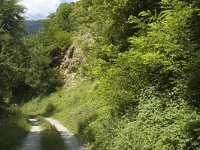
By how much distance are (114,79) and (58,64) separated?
40550 millimetres

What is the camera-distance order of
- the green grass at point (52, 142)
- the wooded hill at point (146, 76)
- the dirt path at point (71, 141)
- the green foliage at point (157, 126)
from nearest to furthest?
the green foliage at point (157, 126), the wooded hill at point (146, 76), the green grass at point (52, 142), the dirt path at point (71, 141)

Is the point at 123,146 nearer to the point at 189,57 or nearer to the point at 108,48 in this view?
the point at 189,57

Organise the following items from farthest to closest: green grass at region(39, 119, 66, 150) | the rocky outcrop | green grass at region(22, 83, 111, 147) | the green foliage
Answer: the rocky outcrop < green grass at region(22, 83, 111, 147) < green grass at region(39, 119, 66, 150) < the green foliage

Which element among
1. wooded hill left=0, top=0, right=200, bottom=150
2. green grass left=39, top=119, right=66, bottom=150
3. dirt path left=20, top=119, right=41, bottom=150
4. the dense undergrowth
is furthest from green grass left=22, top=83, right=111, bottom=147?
dirt path left=20, top=119, right=41, bottom=150

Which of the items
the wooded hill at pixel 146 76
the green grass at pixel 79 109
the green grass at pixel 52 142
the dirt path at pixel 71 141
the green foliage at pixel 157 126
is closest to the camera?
the green foliage at pixel 157 126

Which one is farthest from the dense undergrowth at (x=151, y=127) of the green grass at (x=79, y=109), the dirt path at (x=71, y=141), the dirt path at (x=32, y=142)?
the dirt path at (x=32, y=142)

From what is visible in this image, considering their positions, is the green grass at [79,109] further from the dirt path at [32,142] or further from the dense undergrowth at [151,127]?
the dirt path at [32,142]

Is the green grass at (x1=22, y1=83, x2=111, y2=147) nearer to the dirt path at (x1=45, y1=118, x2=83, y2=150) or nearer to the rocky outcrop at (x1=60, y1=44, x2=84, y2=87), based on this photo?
the dirt path at (x1=45, y1=118, x2=83, y2=150)

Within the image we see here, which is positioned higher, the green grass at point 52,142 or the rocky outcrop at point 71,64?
the rocky outcrop at point 71,64

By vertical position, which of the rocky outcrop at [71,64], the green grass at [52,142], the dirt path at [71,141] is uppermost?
the rocky outcrop at [71,64]

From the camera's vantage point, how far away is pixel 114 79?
1741cm

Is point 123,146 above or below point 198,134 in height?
below

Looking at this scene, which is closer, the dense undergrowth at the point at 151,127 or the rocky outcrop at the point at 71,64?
the dense undergrowth at the point at 151,127

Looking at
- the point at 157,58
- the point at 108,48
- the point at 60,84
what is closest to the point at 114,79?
the point at 108,48
